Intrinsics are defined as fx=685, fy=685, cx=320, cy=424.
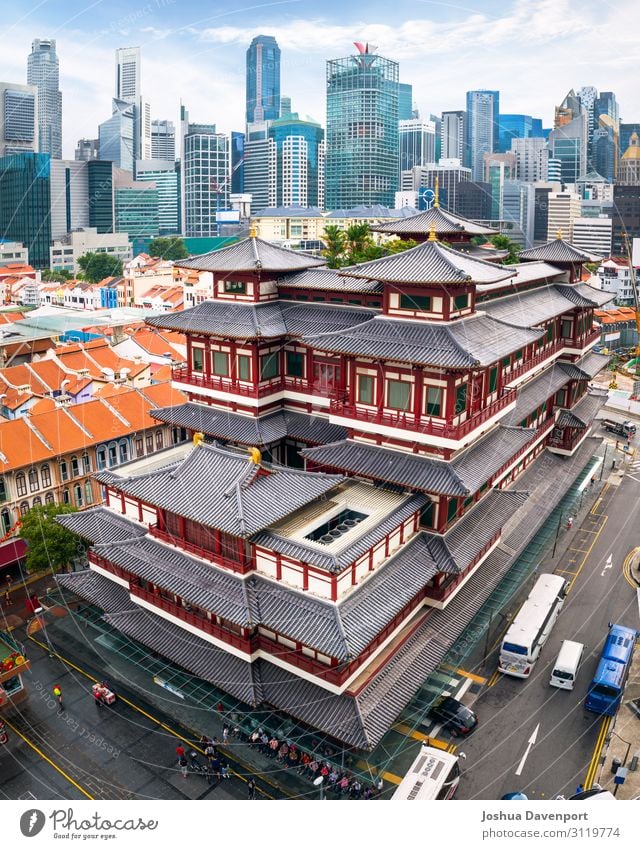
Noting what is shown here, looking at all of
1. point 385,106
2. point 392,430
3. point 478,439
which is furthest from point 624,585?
point 385,106

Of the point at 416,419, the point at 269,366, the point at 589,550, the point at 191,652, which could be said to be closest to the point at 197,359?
the point at 269,366

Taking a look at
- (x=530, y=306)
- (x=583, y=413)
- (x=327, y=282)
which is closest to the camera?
(x=327, y=282)

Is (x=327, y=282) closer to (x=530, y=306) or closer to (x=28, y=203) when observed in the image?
(x=530, y=306)

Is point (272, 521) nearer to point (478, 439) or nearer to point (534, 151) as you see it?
point (478, 439)

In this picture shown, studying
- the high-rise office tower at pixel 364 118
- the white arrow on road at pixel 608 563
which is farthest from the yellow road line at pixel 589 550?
the high-rise office tower at pixel 364 118

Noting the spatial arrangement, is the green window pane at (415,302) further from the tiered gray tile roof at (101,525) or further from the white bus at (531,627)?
the white bus at (531,627)

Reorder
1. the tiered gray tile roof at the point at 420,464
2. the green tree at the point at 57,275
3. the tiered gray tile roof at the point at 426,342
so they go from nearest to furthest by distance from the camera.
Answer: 1. the tiered gray tile roof at the point at 426,342
2. the tiered gray tile roof at the point at 420,464
3. the green tree at the point at 57,275

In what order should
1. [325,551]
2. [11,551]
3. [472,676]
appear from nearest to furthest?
[325,551] < [472,676] < [11,551]
